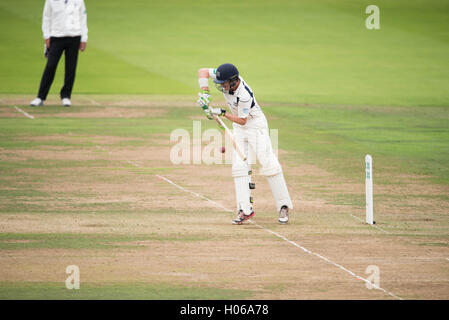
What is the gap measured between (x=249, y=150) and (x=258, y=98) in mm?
13216

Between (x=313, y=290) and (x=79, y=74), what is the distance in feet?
69.3

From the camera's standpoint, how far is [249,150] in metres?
11.6

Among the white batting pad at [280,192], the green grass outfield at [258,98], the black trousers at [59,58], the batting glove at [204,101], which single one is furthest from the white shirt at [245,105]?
the black trousers at [59,58]

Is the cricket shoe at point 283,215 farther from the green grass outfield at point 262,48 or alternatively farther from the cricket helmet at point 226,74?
the green grass outfield at point 262,48

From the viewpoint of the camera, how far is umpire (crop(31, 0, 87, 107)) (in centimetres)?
2109

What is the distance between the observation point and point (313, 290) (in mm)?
8570

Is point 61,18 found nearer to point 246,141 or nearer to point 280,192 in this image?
point 246,141

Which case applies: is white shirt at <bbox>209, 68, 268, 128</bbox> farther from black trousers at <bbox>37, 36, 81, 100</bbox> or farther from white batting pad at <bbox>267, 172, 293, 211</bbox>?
black trousers at <bbox>37, 36, 81, 100</bbox>

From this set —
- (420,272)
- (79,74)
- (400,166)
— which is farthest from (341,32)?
(420,272)

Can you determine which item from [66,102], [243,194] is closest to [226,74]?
[243,194]

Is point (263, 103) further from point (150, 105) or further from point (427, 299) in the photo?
point (427, 299)

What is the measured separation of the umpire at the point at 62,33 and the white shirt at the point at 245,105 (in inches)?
411

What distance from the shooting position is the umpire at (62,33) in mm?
21094
